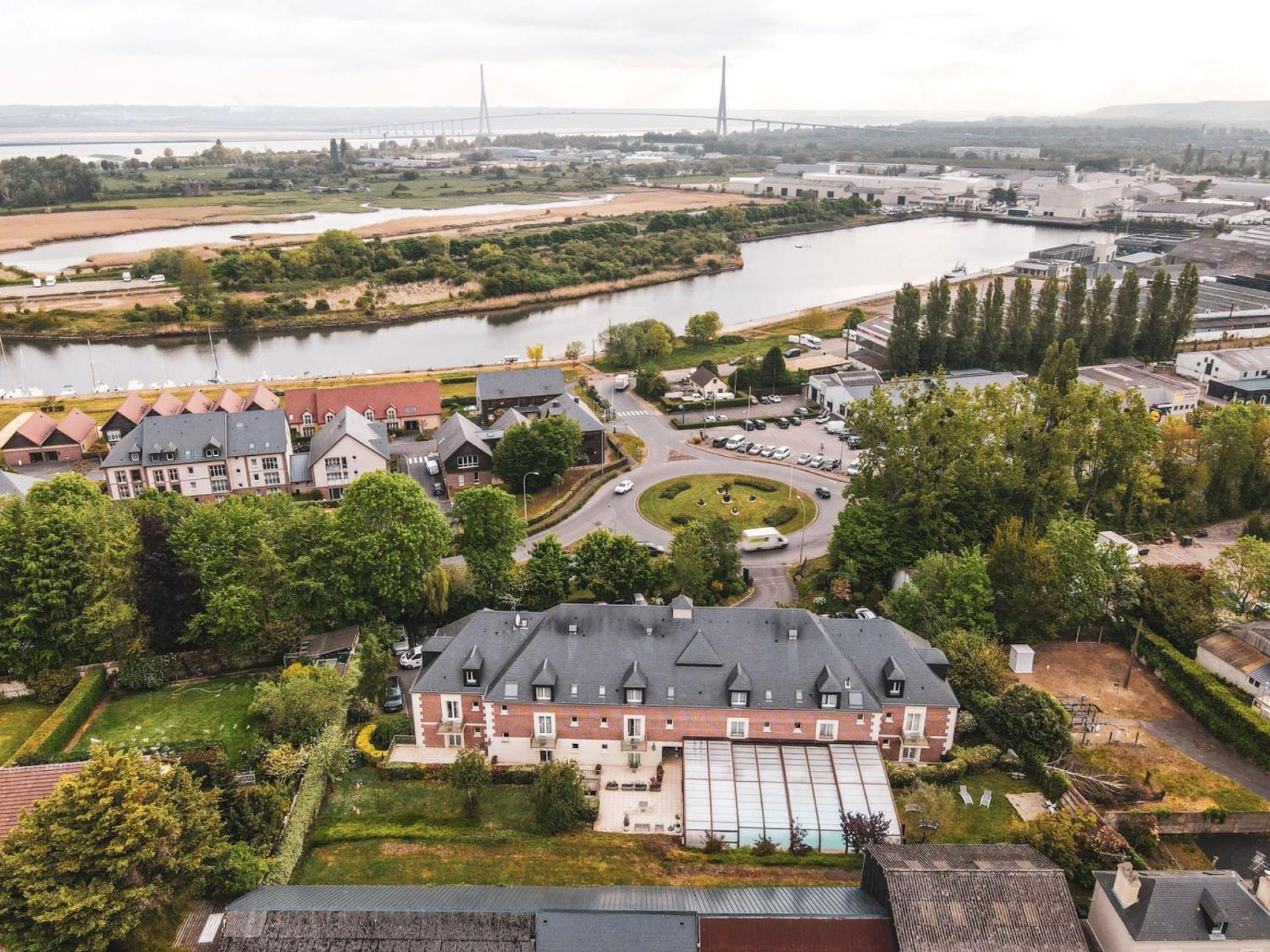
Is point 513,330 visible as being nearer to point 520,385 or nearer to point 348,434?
point 520,385

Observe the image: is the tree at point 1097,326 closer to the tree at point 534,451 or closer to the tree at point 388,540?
the tree at point 534,451

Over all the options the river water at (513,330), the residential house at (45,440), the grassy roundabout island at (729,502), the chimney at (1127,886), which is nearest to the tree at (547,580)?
the grassy roundabout island at (729,502)

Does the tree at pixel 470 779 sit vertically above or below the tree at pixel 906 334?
below

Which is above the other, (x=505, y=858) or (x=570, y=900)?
(x=570, y=900)

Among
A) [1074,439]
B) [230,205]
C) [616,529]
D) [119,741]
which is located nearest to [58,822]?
[119,741]

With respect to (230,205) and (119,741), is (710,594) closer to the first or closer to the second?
(119,741)

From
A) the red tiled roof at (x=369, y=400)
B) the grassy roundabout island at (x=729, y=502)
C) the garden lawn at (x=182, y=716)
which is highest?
the red tiled roof at (x=369, y=400)

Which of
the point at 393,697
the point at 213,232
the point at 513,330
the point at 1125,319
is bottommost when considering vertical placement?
the point at 393,697

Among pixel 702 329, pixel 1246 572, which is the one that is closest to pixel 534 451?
pixel 1246 572
